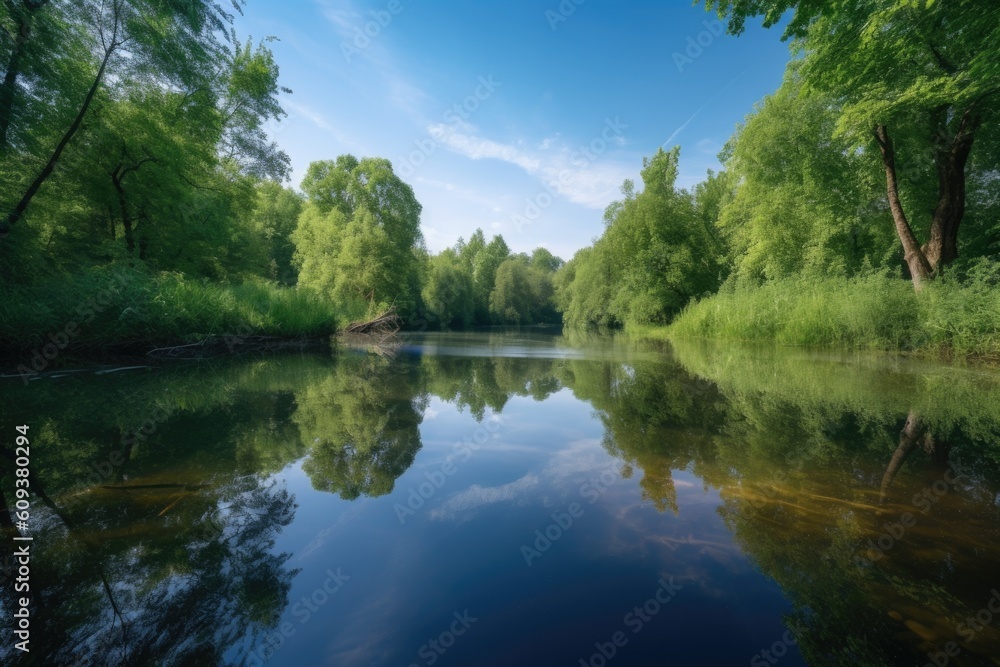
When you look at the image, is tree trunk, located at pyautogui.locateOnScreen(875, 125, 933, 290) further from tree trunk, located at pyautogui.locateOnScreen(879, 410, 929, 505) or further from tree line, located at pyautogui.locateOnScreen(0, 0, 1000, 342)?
tree trunk, located at pyautogui.locateOnScreen(879, 410, 929, 505)

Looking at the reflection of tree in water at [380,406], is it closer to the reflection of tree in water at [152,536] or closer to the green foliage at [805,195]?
the reflection of tree in water at [152,536]

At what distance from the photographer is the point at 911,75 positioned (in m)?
9.62

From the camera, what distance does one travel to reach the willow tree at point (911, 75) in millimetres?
7027

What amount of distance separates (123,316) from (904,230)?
1975cm

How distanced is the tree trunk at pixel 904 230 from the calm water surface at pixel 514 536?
29.8 feet

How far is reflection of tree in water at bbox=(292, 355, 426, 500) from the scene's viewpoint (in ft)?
9.33

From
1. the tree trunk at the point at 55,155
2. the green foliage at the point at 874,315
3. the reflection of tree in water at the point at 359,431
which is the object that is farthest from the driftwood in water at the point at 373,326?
the green foliage at the point at 874,315

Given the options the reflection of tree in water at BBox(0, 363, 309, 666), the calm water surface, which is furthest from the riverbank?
the reflection of tree in water at BBox(0, 363, 309, 666)

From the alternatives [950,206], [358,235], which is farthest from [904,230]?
[358,235]

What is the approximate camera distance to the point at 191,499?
7.78 ft

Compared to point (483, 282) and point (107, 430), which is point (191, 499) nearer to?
point (107, 430)

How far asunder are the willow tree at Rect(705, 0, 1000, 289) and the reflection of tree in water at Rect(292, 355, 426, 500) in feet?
28.8

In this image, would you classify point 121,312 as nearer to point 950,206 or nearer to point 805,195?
point 950,206

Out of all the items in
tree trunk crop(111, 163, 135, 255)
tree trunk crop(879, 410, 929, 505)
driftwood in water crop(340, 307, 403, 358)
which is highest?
tree trunk crop(111, 163, 135, 255)
